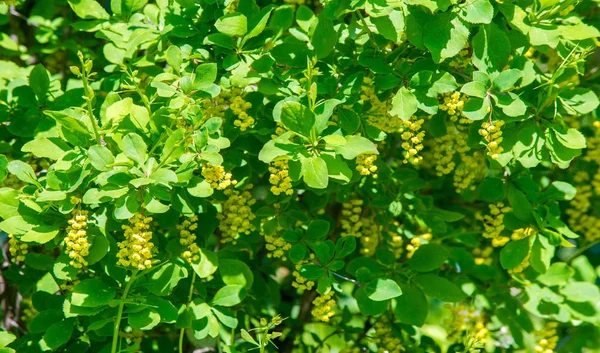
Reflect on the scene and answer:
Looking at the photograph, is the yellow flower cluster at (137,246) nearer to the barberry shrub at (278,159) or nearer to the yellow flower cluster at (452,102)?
the barberry shrub at (278,159)

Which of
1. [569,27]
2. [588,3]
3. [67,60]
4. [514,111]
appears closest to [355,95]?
[514,111]

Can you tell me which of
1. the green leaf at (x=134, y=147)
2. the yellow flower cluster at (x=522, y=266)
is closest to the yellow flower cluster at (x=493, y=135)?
the yellow flower cluster at (x=522, y=266)

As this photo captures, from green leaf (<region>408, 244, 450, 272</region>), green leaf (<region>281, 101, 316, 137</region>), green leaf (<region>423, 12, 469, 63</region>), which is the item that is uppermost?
green leaf (<region>423, 12, 469, 63</region>)

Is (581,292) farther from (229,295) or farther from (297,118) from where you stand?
(297,118)

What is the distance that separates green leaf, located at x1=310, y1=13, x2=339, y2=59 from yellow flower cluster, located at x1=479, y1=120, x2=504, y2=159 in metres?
0.44

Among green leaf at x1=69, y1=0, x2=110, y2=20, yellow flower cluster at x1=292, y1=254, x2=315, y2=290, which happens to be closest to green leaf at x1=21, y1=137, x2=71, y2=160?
green leaf at x1=69, y1=0, x2=110, y2=20

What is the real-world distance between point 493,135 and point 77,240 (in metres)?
1.05

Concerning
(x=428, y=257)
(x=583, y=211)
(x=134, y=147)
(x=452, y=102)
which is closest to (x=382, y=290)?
(x=428, y=257)

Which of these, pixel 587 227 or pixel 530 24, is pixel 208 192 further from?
pixel 587 227

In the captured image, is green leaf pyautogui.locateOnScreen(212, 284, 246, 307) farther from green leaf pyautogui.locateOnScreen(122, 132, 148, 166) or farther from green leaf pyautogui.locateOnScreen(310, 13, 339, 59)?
green leaf pyautogui.locateOnScreen(310, 13, 339, 59)

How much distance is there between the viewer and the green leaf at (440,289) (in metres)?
2.25

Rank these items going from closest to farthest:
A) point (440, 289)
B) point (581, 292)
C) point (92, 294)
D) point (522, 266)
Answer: point (92, 294) < point (440, 289) < point (522, 266) < point (581, 292)

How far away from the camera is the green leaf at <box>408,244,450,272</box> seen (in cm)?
223

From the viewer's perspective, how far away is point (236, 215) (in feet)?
7.04
